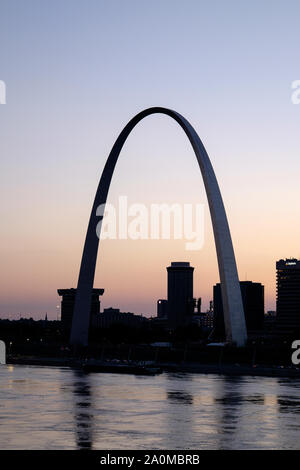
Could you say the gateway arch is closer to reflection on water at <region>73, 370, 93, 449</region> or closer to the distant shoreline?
the distant shoreline

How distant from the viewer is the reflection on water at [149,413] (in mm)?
43656

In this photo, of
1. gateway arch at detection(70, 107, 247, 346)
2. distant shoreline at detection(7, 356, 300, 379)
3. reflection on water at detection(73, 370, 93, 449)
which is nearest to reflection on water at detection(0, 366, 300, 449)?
reflection on water at detection(73, 370, 93, 449)

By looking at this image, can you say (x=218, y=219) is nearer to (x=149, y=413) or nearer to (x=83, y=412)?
(x=149, y=413)

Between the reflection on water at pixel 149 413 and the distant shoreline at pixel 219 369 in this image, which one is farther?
the distant shoreline at pixel 219 369

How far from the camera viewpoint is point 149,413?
57062mm

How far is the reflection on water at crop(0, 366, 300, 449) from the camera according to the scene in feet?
143

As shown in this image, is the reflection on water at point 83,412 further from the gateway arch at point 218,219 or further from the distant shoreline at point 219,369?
the distant shoreline at point 219,369

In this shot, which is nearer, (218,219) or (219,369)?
(218,219)

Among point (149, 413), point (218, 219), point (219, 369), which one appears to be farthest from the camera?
point (219, 369)

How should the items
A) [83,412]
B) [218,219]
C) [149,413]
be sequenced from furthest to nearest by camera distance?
1. [218,219]
2. [83,412]
3. [149,413]

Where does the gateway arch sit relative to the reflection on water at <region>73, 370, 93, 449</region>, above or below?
above

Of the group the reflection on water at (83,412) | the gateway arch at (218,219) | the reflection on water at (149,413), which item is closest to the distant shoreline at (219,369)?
the gateway arch at (218,219)

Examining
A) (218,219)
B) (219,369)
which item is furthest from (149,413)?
(219,369)
